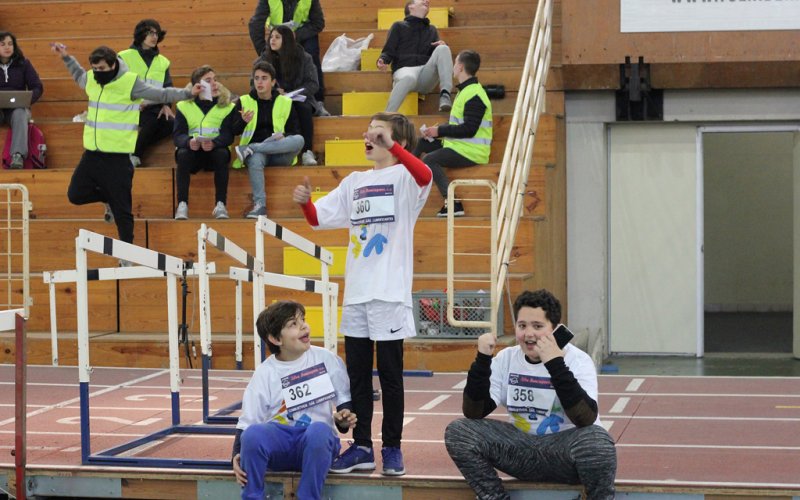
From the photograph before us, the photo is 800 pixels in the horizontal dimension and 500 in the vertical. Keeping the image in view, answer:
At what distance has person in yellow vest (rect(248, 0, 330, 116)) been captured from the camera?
13.8 metres

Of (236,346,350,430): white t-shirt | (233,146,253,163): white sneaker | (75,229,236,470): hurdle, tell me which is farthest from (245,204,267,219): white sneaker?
(236,346,350,430): white t-shirt

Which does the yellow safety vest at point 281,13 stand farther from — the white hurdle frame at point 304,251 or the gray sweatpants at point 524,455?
the gray sweatpants at point 524,455

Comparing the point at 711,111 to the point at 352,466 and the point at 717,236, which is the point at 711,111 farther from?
the point at 352,466

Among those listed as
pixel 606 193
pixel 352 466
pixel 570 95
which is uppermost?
pixel 570 95

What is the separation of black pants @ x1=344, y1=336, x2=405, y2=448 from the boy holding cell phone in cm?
34

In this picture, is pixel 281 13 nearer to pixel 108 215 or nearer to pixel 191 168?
pixel 191 168

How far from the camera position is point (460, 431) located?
5.89 m

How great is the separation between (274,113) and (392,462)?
678 centimetres

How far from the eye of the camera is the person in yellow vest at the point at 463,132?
1198 cm

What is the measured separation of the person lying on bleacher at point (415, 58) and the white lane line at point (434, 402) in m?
4.90

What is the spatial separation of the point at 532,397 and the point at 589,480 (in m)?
0.43

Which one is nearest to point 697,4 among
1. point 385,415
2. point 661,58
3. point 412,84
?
point 661,58

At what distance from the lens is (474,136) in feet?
39.9

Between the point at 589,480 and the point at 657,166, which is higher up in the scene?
the point at 657,166
